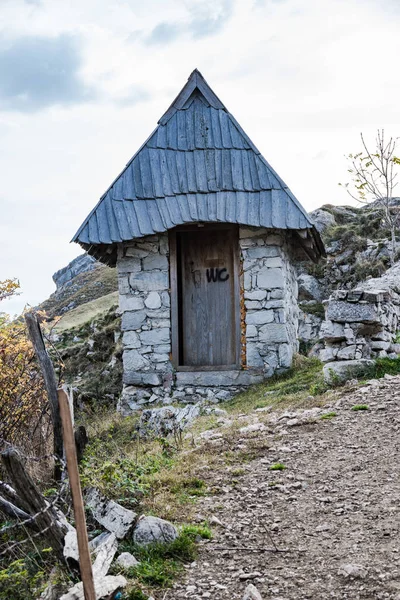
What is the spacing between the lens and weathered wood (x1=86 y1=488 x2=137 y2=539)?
184 inches

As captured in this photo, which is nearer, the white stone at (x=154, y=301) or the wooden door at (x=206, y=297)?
the white stone at (x=154, y=301)

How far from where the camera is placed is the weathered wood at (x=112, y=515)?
468 cm

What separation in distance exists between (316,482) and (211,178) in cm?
694

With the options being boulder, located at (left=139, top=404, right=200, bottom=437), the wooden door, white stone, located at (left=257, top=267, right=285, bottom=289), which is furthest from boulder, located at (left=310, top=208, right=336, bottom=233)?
boulder, located at (left=139, top=404, right=200, bottom=437)

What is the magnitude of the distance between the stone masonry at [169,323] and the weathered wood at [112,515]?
6.21 metres

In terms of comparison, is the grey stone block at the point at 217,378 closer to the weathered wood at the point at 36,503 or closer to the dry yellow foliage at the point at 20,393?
the dry yellow foliage at the point at 20,393

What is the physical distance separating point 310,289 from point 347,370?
8.91 metres

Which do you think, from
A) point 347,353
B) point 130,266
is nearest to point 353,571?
point 347,353

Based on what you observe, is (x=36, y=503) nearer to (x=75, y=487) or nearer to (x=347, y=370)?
(x=75, y=487)

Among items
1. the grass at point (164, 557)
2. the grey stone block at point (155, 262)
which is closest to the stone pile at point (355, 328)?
the grey stone block at point (155, 262)

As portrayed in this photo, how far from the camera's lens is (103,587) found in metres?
3.84

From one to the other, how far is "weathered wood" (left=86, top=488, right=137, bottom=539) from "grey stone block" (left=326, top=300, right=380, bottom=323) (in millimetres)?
5094

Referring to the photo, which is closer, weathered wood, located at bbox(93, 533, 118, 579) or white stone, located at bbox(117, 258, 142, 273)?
weathered wood, located at bbox(93, 533, 118, 579)

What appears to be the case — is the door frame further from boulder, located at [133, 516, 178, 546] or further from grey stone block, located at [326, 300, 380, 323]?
boulder, located at [133, 516, 178, 546]
